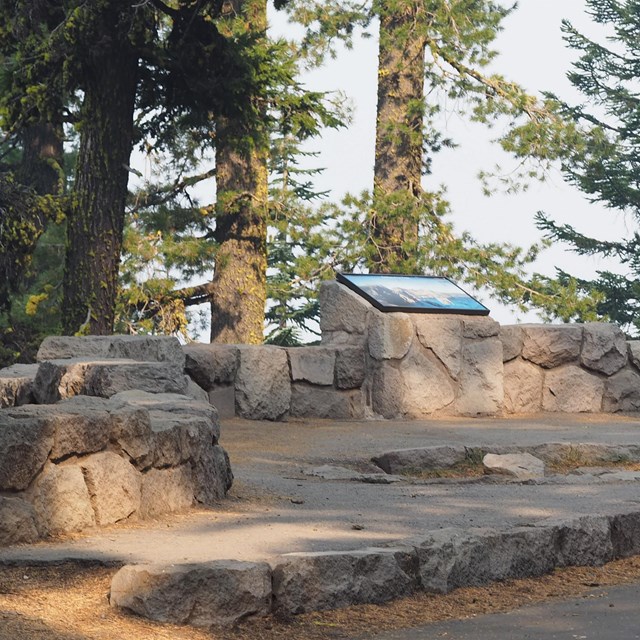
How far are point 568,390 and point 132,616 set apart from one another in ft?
34.1

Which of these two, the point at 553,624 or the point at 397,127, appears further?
the point at 397,127

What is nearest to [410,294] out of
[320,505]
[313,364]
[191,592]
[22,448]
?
[313,364]

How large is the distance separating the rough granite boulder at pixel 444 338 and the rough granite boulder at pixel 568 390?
4.82 ft

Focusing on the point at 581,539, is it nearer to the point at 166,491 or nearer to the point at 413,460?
the point at 166,491

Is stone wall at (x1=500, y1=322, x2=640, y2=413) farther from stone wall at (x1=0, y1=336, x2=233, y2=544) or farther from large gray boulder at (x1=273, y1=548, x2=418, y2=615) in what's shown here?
large gray boulder at (x1=273, y1=548, x2=418, y2=615)

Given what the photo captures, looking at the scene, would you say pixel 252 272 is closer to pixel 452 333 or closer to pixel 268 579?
pixel 452 333

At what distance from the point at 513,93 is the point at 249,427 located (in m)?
10.0

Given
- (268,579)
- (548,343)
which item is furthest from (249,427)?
(268,579)

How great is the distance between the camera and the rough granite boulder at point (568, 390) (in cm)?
1467

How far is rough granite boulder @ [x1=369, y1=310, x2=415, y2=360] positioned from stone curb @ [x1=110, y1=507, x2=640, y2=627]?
6.90 m

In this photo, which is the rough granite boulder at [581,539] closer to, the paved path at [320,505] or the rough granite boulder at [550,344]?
the paved path at [320,505]

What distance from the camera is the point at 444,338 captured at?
45.1 ft

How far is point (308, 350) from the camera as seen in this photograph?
525 inches

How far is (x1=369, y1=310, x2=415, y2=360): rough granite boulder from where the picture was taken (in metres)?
13.5
